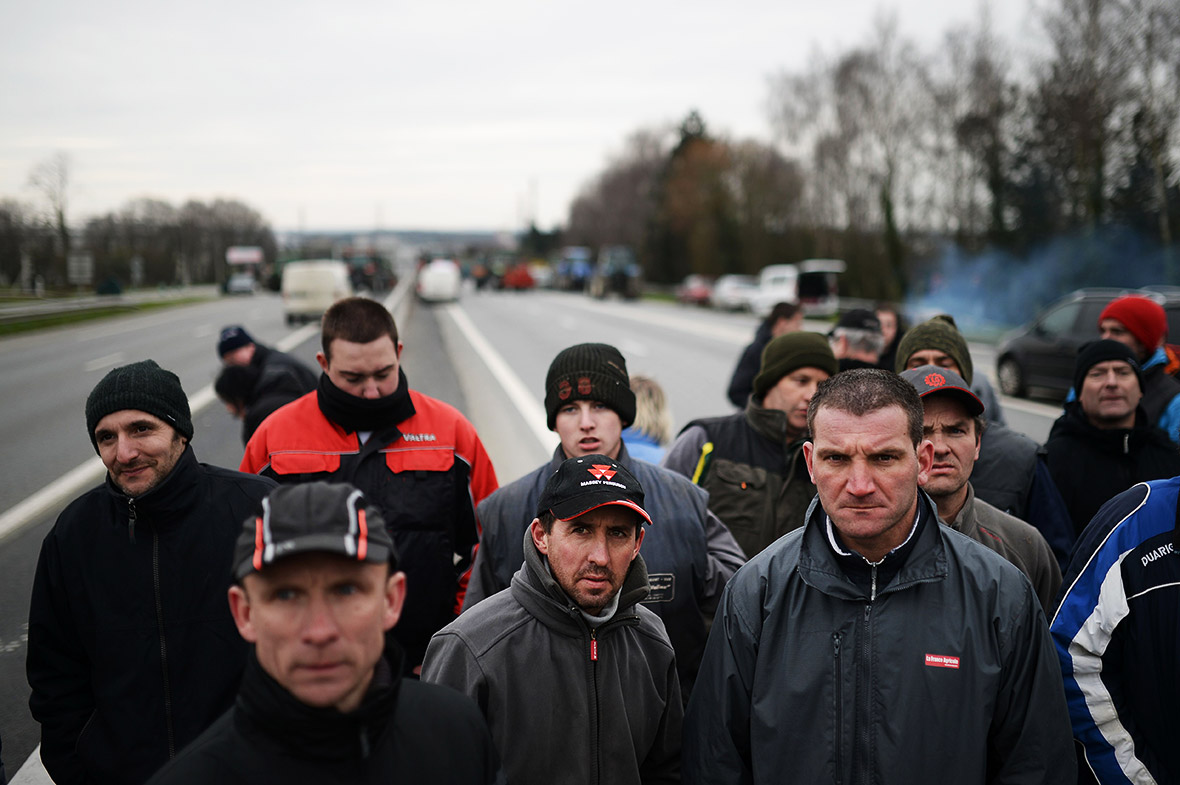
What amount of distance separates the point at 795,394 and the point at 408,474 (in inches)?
75.7

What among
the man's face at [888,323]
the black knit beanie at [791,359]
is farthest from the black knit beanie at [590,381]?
the man's face at [888,323]

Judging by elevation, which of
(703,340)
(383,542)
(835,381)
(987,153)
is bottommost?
(703,340)

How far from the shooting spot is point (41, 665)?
2936 millimetres

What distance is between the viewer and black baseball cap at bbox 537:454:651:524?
105 inches

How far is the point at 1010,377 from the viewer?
16.6 m

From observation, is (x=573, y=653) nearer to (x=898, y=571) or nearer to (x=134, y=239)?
(x=898, y=571)

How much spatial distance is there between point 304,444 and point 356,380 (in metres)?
0.36

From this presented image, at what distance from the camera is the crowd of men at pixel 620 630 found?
1906 millimetres

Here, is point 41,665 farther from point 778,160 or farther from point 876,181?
point 778,160

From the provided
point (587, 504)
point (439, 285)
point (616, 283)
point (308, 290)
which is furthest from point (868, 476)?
point (616, 283)

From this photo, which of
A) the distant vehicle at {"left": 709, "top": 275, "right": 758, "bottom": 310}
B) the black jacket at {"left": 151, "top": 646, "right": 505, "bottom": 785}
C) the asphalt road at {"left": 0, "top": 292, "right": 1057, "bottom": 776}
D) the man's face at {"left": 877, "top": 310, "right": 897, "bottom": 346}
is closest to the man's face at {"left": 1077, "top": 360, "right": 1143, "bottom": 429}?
the man's face at {"left": 877, "top": 310, "right": 897, "bottom": 346}

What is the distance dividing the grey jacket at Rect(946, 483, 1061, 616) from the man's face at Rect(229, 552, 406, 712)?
2.26m

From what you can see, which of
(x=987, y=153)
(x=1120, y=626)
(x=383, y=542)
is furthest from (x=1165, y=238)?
(x=383, y=542)

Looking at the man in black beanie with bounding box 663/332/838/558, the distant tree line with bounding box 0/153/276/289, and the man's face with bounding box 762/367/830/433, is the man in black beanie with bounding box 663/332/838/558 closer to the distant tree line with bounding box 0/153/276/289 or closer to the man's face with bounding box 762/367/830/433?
the man's face with bounding box 762/367/830/433
